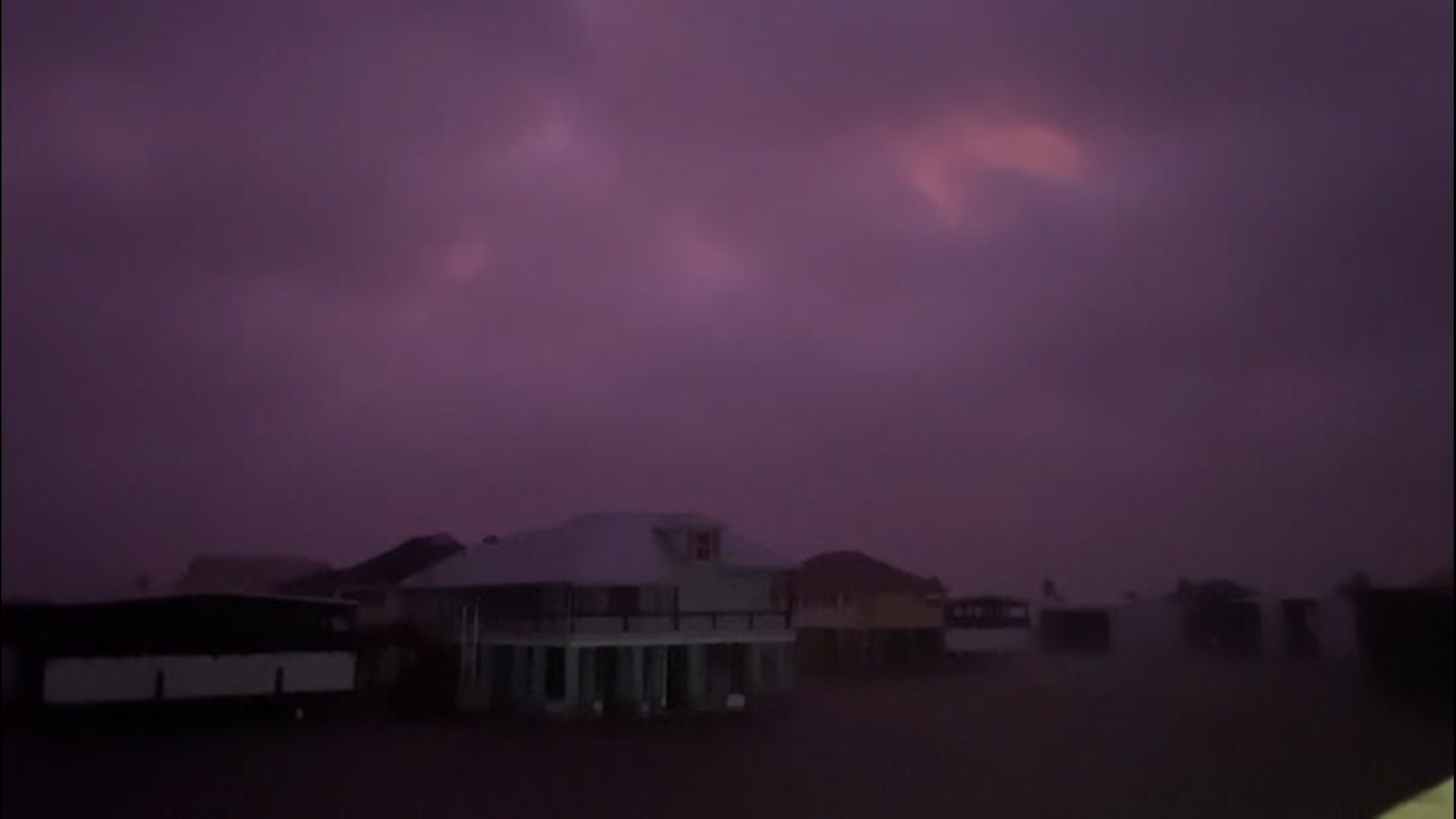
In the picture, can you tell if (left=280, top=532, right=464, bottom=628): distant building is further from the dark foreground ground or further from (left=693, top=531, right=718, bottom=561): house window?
(left=693, top=531, right=718, bottom=561): house window

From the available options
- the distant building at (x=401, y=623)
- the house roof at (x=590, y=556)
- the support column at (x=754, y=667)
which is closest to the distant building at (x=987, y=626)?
the support column at (x=754, y=667)

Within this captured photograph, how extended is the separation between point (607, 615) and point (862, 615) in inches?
30.5

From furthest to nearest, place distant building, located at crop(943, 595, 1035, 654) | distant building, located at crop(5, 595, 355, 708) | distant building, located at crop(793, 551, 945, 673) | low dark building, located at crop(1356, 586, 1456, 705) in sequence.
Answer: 1. low dark building, located at crop(1356, 586, 1456, 705)
2. distant building, located at crop(943, 595, 1035, 654)
3. distant building, located at crop(793, 551, 945, 673)
4. distant building, located at crop(5, 595, 355, 708)

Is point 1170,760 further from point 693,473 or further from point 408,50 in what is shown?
point 408,50

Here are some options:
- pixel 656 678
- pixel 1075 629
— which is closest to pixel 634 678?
pixel 656 678

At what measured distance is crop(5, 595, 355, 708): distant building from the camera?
210 centimetres

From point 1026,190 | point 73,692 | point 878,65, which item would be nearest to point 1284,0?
point 1026,190

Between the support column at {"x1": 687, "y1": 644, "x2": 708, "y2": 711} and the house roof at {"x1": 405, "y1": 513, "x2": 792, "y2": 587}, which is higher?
the house roof at {"x1": 405, "y1": 513, "x2": 792, "y2": 587}

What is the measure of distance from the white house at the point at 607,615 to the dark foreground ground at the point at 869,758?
0.24 feet

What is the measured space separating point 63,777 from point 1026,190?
2477 mm

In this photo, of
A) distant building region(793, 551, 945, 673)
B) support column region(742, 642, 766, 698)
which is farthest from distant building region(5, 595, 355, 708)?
distant building region(793, 551, 945, 673)

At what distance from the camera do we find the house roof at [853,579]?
304 cm

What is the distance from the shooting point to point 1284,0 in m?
3.88

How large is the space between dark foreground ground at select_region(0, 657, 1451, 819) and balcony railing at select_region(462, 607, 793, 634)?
0.19 meters
